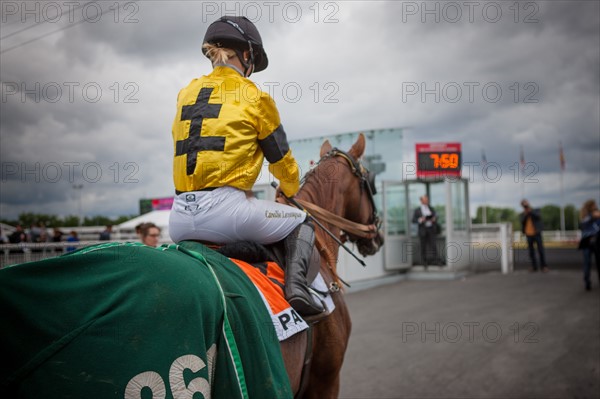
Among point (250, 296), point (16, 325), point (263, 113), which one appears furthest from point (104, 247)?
point (263, 113)

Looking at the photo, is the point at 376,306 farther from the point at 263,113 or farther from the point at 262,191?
the point at 263,113

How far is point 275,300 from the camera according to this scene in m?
2.42

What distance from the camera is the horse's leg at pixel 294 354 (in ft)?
8.10

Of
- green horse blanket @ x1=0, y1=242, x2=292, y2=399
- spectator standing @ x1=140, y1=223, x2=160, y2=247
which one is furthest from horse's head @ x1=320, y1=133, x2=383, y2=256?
spectator standing @ x1=140, y1=223, x2=160, y2=247

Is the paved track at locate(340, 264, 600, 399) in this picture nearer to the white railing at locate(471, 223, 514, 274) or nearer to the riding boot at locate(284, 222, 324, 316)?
the white railing at locate(471, 223, 514, 274)

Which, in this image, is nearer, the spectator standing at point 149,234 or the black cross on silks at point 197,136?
the black cross on silks at point 197,136

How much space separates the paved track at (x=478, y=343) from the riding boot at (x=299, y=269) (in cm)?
315

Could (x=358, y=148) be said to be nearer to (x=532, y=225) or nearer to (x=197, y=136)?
(x=197, y=136)

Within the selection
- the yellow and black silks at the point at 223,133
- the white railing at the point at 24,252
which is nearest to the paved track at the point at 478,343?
the yellow and black silks at the point at 223,133

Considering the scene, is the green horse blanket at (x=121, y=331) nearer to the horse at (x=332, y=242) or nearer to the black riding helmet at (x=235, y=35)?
the horse at (x=332, y=242)

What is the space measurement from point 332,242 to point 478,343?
14.6ft

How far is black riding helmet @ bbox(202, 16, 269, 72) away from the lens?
2.79m

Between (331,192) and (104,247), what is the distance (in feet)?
7.47

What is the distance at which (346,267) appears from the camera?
1295cm
